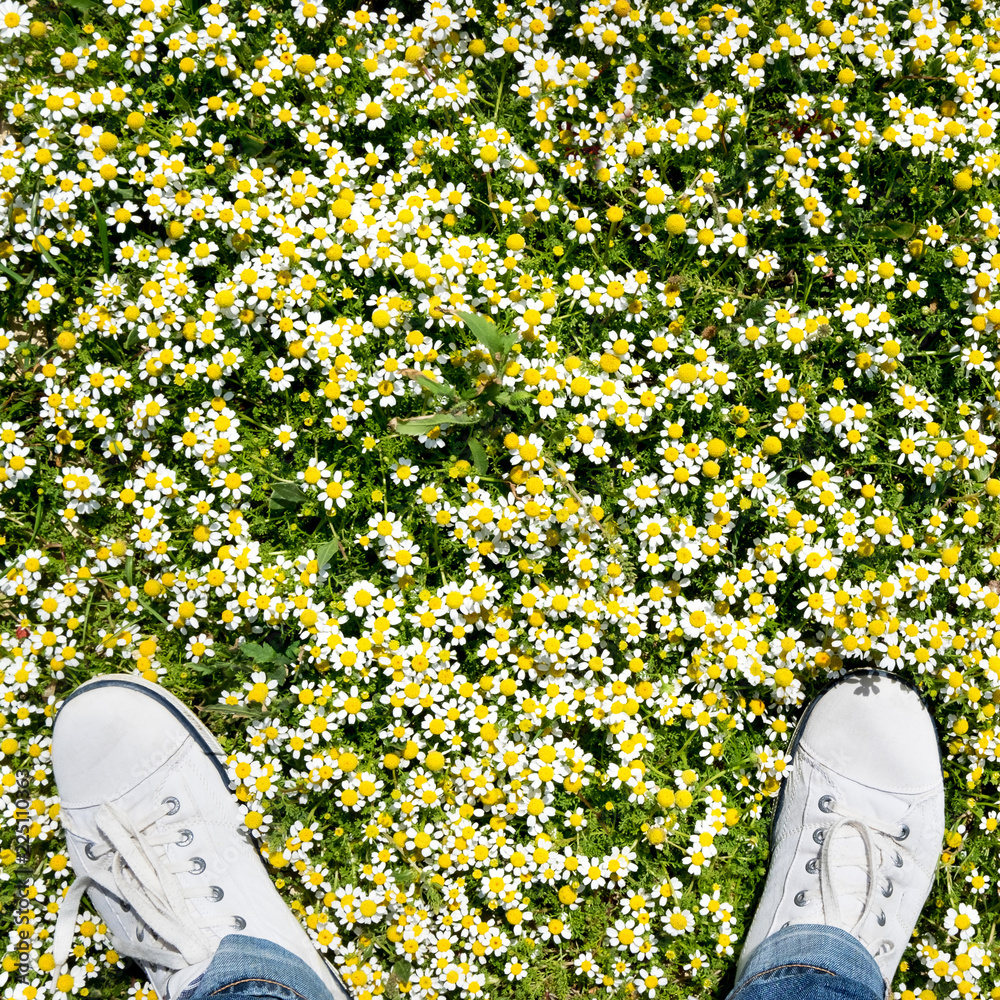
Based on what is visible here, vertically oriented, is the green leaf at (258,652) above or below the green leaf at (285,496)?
below

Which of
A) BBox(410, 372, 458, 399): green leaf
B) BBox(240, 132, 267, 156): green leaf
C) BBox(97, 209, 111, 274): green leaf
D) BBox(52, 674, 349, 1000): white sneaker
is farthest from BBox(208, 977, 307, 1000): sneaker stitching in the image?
BBox(240, 132, 267, 156): green leaf

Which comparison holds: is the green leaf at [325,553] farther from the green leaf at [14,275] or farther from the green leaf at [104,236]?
the green leaf at [14,275]

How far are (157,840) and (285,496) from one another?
1.71 metres

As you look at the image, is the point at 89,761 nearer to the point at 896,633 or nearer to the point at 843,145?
the point at 896,633

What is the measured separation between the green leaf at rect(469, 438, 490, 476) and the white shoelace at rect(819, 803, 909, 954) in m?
2.24

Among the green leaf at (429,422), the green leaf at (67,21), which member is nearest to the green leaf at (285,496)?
the green leaf at (429,422)

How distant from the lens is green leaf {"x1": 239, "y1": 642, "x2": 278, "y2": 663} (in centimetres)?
328

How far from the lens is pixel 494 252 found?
11.2ft

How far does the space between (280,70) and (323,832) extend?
3432 mm

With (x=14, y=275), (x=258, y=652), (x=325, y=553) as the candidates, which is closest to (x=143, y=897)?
(x=258, y=652)

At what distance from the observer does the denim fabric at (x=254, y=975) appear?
3119 mm

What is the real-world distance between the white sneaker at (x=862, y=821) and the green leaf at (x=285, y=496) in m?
2.52

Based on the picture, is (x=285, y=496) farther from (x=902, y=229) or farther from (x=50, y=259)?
(x=902, y=229)

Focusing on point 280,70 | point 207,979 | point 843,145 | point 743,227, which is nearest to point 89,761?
point 207,979
